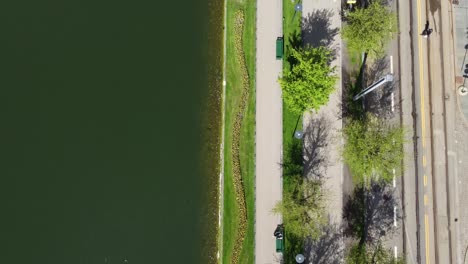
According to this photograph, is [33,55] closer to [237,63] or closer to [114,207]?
[114,207]

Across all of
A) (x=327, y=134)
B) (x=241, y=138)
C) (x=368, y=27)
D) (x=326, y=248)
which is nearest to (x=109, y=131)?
(x=241, y=138)

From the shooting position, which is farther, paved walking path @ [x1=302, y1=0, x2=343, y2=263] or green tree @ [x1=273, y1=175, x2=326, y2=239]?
paved walking path @ [x1=302, y1=0, x2=343, y2=263]

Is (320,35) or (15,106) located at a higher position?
(320,35)

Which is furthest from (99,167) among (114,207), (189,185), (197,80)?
(197,80)

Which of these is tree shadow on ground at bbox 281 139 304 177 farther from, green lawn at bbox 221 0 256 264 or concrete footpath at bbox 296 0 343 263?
green lawn at bbox 221 0 256 264

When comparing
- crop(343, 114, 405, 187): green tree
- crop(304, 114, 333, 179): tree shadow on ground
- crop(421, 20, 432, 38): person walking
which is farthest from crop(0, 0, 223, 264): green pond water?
crop(421, 20, 432, 38): person walking

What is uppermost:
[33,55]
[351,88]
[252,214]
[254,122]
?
[33,55]

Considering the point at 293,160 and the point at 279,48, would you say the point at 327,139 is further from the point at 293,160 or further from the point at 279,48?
the point at 279,48
